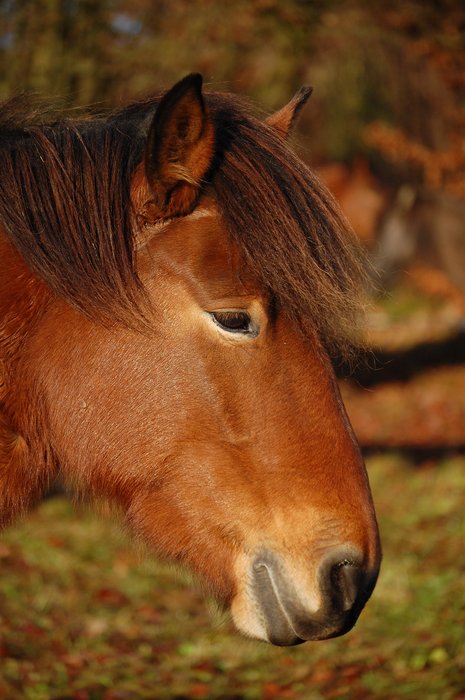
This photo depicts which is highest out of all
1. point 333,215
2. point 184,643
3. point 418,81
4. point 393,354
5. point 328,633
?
point 333,215

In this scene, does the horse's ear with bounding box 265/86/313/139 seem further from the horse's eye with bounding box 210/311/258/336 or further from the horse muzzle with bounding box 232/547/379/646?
the horse muzzle with bounding box 232/547/379/646

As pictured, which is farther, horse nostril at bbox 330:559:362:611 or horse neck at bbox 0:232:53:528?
horse neck at bbox 0:232:53:528

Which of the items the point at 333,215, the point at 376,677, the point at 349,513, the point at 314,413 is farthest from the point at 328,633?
the point at 376,677

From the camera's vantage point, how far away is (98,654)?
4.86m

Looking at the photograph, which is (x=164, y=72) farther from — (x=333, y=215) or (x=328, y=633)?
(x=328, y=633)

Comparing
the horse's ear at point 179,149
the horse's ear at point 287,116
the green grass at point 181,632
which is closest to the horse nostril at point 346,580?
the green grass at point 181,632

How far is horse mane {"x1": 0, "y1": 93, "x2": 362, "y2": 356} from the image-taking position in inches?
99.7

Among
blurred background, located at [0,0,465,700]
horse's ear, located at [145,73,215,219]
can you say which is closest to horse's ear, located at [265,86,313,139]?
blurred background, located at [0,0,465,700]

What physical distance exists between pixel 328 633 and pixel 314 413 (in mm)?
644

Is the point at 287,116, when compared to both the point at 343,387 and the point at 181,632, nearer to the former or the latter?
the point at 181,632

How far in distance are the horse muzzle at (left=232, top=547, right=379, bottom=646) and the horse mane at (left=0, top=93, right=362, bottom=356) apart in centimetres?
69

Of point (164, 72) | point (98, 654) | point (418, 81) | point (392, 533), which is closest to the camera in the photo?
point (98, 654)

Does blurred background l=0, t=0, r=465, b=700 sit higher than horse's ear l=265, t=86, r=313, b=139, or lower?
lower

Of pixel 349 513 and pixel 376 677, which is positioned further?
pixel 376 677
